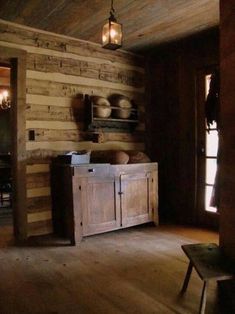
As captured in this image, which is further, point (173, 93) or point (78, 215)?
point (173, 93)

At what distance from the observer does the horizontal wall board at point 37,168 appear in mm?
3725

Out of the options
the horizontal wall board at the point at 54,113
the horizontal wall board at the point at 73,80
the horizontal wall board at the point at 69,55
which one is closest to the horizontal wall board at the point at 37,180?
the horizontal wall board at the point at 54,113

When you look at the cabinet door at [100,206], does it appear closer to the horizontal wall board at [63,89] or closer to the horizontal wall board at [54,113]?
the horizontal wall board at [54,113]

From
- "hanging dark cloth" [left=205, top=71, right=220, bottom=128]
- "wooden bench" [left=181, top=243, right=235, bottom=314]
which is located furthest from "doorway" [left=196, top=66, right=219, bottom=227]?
"wooden bench" [left=181, top=243, right=235, bottom=314]

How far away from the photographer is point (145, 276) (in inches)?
102

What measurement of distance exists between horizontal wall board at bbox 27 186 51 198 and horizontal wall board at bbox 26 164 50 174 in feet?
0.73

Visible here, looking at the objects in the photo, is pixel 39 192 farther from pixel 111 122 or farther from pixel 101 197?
pixel 111 122

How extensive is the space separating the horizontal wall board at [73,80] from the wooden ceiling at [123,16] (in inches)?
20.9

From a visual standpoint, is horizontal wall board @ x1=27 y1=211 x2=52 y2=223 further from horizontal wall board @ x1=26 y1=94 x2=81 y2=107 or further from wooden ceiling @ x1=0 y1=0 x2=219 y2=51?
wooden ceiling @ x1=0 y1=0 x2=219 y2=51

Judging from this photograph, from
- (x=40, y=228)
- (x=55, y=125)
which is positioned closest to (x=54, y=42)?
(x=55, y=125)

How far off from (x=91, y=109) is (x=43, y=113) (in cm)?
62

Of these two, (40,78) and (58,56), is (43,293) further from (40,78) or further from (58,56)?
(58,56)

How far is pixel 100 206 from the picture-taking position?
12.0 ft

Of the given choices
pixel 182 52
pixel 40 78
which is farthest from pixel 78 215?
pixel 182 52
